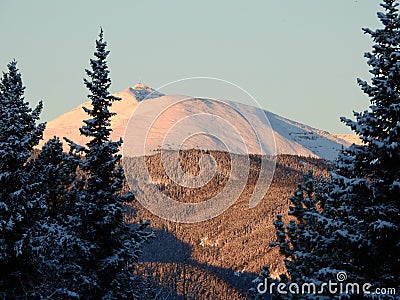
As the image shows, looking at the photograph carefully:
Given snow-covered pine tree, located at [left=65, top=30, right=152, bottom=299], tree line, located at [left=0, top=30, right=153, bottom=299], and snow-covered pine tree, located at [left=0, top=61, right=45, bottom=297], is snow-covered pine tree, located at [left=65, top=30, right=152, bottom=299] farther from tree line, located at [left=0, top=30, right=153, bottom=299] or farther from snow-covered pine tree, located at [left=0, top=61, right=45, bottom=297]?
snow-covered pine tree, located at [left=0, top=61, right=45, bottom=297]

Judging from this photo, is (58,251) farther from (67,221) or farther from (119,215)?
(119,215)

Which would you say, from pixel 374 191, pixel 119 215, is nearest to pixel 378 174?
pixel 374 191

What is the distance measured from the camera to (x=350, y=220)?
17.2 m

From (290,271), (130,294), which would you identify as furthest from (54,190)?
(290,271)

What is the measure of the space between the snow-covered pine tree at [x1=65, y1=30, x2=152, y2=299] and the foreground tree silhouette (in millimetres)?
8749

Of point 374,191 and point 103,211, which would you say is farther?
point 103,211

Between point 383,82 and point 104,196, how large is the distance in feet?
38.2

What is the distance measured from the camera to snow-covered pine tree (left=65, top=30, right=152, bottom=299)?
79.5ft

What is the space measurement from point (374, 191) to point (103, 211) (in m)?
11.1

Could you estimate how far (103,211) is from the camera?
80.1 ft

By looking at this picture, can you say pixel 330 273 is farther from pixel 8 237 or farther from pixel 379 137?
pixel 8 237

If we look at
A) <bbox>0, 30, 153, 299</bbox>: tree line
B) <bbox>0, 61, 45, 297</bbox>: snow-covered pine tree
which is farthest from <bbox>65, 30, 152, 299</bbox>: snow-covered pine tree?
<bbox>0, 61, 45, 297</bbox>: snow-covered pine tree

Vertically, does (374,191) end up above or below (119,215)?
below

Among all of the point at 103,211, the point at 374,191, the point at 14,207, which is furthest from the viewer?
the point at 103,211
